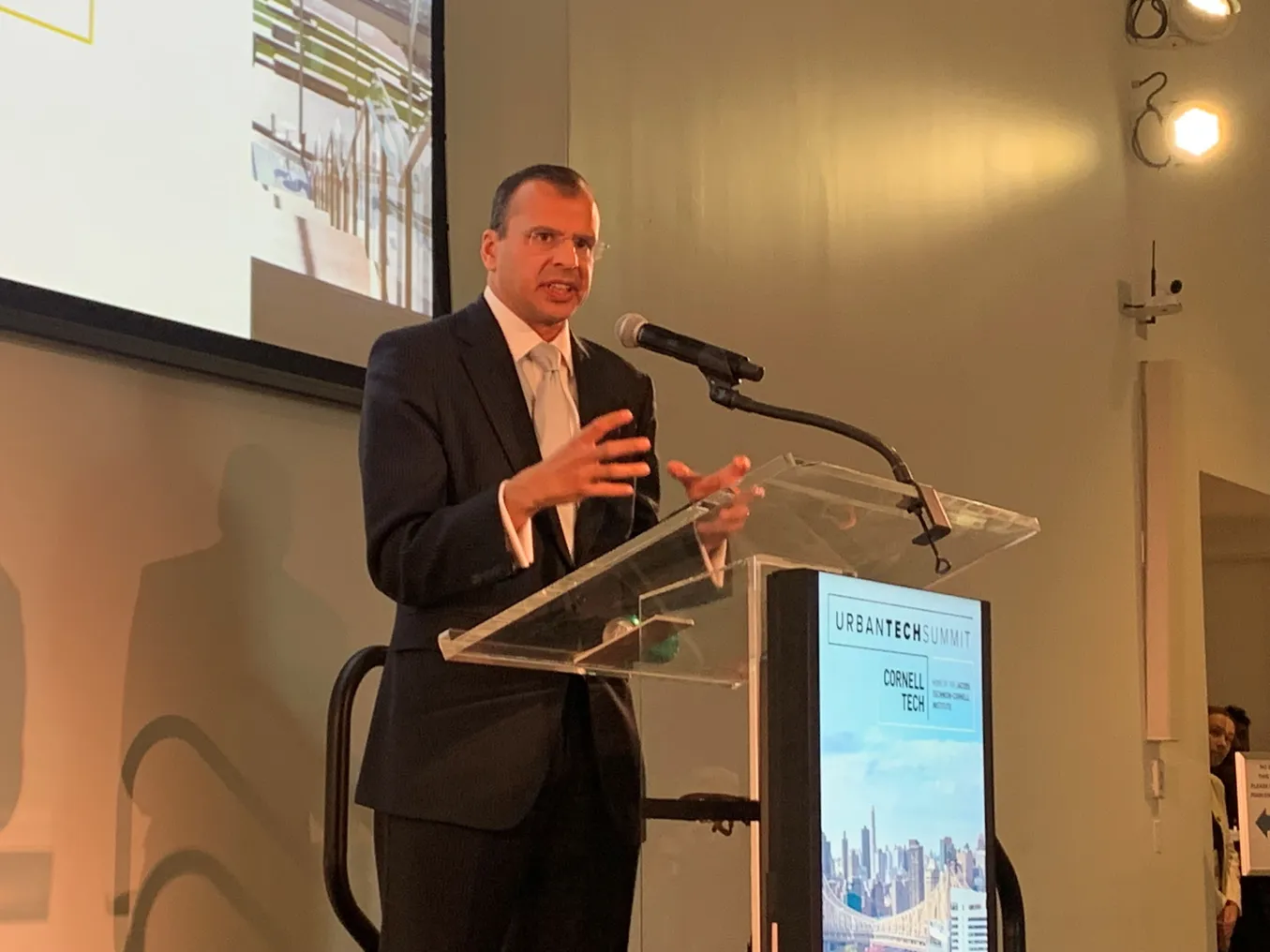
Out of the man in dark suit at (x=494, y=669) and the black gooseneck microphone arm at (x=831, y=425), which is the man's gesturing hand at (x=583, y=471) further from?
the black gooseneck microphone arm at (x=831, y=425)

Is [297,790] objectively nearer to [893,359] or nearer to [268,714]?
[268,714]

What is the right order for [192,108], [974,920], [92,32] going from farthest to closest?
[192,108], [92,32], [974,920]

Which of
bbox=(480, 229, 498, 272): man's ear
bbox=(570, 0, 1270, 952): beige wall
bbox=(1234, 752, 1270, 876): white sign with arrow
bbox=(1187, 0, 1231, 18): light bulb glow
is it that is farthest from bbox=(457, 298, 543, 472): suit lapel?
bbox=(1187, 0, 1231, 18): light bulb glow

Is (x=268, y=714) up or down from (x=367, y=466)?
down

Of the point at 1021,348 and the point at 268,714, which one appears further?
the point at 1021,348

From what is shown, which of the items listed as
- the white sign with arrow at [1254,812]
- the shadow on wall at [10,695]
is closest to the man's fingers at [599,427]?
the shadow on wall at [10,695]

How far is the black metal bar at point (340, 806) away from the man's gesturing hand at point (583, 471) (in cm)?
56

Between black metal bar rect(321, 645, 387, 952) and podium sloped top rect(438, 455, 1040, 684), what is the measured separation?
0.46 m

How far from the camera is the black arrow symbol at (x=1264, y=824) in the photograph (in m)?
A: 4.28

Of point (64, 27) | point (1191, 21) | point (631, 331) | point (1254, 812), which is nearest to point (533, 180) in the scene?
point (631, 331)

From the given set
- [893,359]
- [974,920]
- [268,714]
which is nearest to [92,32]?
[268,714]

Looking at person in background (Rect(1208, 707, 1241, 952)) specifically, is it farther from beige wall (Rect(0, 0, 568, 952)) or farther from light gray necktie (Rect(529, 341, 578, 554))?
light gray necktie (Rect(529, 341, 578, 554))

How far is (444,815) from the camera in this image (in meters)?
1.48

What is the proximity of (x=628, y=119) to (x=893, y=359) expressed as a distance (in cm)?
109
